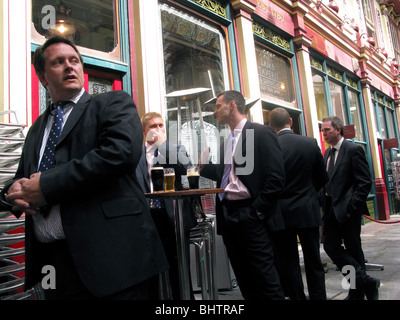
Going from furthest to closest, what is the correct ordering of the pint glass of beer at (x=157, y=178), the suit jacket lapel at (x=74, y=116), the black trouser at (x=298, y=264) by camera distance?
the black trouser at (x=298, y=264) < the pint glass of beer at (x=157, y=178) < the suit jacket lapel at (x=74, y=116)

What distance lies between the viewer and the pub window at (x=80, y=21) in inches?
139

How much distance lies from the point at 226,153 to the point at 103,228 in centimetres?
164

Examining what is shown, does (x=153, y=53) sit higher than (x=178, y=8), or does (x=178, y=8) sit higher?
(x=178, y=8)

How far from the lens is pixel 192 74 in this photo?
5535 mm

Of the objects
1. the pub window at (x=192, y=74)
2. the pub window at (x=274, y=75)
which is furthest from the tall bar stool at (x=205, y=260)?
the pub window at (x=274, y=75)

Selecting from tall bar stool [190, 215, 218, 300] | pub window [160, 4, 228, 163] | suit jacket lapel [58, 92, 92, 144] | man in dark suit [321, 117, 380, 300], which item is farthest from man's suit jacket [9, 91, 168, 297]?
pub window [160, 4, 228, 163]

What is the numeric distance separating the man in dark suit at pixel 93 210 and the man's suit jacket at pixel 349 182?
8.02ft

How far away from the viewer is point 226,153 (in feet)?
9.22

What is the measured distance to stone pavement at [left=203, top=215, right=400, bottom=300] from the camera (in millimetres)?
3506

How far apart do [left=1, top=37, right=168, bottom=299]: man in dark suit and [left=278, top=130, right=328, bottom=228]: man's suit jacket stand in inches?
72.2

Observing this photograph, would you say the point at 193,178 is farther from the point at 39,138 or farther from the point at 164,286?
the point at 39,138

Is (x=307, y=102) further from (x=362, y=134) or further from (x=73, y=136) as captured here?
(x=73, y=136)

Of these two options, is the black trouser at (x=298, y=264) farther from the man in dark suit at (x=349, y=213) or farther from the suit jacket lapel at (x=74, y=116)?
the suit jacket lapel at (x=74, y=116)
